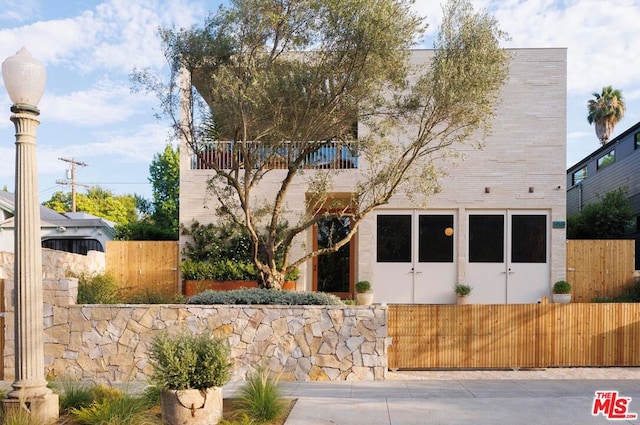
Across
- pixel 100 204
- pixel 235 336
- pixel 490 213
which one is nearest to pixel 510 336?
pixel 235 336

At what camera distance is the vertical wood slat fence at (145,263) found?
1521 centimetres

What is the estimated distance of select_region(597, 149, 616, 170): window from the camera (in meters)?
22.0

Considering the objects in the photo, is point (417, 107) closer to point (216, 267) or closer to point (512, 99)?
point (512, 99)

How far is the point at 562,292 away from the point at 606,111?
22164 millimetres

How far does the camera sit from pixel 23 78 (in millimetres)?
5812

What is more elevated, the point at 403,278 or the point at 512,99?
the point at 512,99

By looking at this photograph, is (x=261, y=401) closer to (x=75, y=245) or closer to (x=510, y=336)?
(x=510, y=336)

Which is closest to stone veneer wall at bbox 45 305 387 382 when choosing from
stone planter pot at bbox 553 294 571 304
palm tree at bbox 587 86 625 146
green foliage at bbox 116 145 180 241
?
stone planter pot at bbox 553 294 571 304

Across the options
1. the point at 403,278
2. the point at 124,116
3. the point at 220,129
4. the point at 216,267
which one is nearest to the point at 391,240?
the point at 403,278

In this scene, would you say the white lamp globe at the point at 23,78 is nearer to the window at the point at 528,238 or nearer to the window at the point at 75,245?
the window at the point at 528,238

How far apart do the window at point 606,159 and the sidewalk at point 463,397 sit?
14.8m

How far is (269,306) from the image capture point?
8.86 metres

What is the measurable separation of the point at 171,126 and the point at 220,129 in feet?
2.91

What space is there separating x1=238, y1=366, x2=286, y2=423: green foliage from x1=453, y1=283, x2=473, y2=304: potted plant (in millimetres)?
9209
